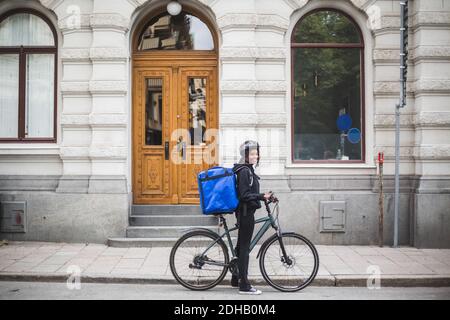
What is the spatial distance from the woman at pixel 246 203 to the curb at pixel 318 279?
786 mm

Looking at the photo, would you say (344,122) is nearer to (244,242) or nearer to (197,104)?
(197,104)

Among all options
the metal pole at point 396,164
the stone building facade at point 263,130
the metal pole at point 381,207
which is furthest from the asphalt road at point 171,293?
the stone building facade at point 263,130

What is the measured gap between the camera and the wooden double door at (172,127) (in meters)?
11.4

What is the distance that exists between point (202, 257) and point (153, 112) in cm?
497

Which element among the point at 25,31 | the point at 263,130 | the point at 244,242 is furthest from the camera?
the point at 25,31

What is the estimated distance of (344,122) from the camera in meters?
11.4

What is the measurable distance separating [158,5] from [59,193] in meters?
4.50

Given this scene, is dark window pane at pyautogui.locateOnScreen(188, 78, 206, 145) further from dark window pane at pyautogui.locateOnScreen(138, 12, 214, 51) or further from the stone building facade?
dark window pane at pyautogui.locateOnScreen(138, 12, 214, 51)

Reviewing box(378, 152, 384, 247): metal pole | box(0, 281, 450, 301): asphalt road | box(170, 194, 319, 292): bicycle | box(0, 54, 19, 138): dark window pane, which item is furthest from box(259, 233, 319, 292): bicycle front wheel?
box(0, 54, 19, 138): dark window pane

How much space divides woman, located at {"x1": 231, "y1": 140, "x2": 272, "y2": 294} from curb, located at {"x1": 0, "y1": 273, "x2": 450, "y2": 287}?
0.79 m

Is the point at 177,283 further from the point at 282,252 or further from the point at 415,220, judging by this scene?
the point at 415,220

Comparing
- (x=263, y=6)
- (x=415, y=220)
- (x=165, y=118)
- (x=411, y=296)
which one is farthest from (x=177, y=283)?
(x=263, y=6)

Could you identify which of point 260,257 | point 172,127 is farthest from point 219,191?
point 172,127

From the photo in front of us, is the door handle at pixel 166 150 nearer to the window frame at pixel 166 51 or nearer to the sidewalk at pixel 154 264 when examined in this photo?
the window frame at pixel 166 51
